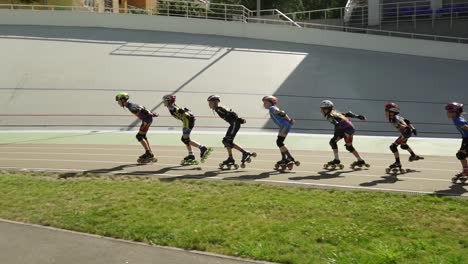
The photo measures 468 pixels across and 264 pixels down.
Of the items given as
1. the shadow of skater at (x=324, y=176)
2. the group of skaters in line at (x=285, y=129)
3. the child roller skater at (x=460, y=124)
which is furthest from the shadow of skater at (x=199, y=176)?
the child roller skater at (x=460, y=124)

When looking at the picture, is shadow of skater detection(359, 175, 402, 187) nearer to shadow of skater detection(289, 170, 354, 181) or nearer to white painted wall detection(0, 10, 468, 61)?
shadow of skater detection(289, 170, 354, 181)

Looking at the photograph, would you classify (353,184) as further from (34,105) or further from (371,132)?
(34,105)

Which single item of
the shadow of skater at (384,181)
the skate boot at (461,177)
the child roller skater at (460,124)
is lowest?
the shadow of skater at (384,181)

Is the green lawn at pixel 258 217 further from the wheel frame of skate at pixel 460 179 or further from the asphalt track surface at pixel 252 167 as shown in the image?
the wheel frame of skate at pixel 460 179

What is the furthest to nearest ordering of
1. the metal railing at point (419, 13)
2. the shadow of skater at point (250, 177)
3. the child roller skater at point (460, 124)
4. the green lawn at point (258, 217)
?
the metal railing at point (419, 13), the shadow of skater at point (250, 177), the child roller skater at point (460, 124), the green lawn at point (258, 217)

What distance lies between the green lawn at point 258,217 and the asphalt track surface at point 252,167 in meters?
0.86

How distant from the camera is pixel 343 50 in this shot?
2858cm

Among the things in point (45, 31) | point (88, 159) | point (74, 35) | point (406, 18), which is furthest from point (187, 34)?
point (88, 159)

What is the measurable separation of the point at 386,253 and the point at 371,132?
13.6 meters

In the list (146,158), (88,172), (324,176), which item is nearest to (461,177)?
(324,176)

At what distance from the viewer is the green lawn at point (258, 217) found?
5930 mm

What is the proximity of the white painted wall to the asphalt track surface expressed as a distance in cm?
1631

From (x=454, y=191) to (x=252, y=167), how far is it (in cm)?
478

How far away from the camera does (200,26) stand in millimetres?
31062
